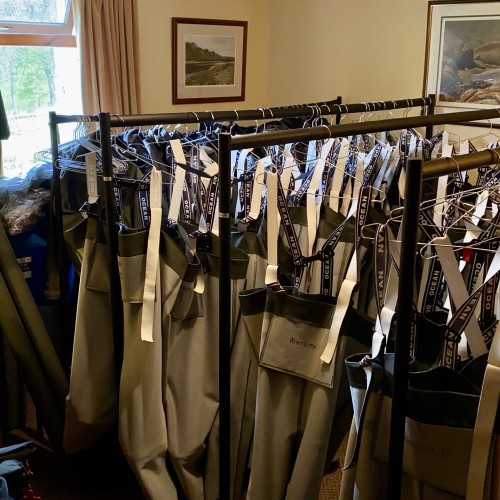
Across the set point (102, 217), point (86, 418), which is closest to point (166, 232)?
point (102, 217)

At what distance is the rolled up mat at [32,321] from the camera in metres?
2.01

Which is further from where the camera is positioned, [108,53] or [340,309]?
[108,53]

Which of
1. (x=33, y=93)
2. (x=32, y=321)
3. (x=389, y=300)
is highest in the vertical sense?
(x=33, y=93)

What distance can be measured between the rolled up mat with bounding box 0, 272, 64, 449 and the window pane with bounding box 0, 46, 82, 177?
1.42 m

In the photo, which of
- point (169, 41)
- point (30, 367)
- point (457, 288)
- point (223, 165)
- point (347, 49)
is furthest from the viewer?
point (169, 41)

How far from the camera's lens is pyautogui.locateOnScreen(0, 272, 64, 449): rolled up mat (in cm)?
199

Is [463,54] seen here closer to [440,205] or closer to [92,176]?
[440,205]

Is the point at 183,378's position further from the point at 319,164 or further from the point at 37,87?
the point at 37,87

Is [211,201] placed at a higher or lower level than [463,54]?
lower

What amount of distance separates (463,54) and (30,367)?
7.61 ft

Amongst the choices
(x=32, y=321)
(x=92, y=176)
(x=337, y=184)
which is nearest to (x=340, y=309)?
(x=337, y=184)

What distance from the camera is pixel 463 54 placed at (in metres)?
2.78

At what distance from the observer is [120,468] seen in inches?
81.7

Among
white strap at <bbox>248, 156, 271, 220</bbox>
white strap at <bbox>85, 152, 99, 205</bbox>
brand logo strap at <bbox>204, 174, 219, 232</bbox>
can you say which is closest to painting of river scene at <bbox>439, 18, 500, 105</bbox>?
white strap at <bbox>248, 156, 271, 220</bbox>
